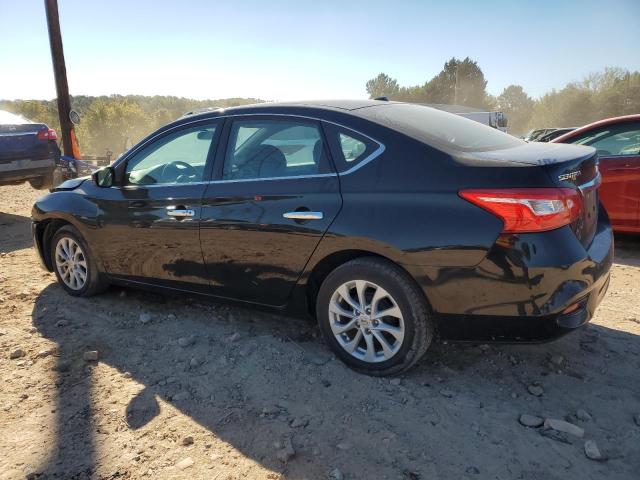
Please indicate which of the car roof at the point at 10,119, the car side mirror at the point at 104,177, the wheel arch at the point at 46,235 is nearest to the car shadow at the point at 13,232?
the car roof at the point at 10,119

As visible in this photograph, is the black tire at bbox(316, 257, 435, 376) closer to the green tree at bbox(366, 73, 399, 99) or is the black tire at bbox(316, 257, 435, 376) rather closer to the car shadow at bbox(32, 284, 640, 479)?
the car shadow at bbox(32, 284, 640, 479)

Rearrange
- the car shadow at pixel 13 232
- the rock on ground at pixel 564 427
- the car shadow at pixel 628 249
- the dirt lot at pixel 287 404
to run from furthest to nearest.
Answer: the car shadow at pixel 13 232 < the car shadow at pixel 628 249 < the rock on ground at pixel 564 427 < the dirt lot at pixel 287 404

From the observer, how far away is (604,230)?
3.01 meters

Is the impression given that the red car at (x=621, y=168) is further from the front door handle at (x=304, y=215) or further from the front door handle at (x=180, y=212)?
the front door handle at (x=180, y=212)

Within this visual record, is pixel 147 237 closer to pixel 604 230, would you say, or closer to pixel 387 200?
pixel 387 200

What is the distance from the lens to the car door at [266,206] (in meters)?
3.03

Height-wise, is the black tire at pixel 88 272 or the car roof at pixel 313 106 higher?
the car roof at pixel 313 106

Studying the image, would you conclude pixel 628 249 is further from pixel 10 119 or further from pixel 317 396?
pixel 10 119

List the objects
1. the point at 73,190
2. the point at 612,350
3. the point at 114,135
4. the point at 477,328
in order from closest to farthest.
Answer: the point at 477,328 < the point at 612,350 < the point at 73,190 < the point at 114,135

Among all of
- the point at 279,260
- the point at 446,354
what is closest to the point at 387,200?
the point at 279,260

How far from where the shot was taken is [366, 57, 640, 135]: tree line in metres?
58.5

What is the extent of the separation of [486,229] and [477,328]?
545 mm

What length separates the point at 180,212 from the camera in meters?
3.58

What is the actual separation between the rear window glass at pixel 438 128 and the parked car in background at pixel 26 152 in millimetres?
7043
